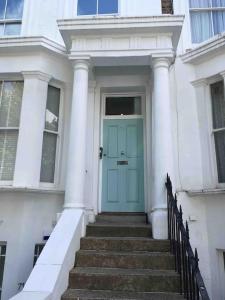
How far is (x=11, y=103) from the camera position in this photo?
238 inches

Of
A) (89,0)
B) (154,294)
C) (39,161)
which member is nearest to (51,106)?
(39,161)

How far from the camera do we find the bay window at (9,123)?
572 centimetres

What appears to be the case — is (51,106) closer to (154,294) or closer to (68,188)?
(68,188)

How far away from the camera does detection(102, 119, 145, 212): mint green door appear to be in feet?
19.6

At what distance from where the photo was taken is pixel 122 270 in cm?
396

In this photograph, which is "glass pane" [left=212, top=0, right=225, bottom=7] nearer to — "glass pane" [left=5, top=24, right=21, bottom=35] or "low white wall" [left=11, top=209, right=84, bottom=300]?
"glass pane" [left=5, top=24, right=21, bottom=35]

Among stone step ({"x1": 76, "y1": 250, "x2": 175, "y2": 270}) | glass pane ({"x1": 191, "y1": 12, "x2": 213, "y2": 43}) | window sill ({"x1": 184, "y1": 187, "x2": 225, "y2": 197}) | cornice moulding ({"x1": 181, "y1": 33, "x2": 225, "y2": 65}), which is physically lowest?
stone step ({"x1": 76, "y1": 250, "x2": 175, "y2": 270})

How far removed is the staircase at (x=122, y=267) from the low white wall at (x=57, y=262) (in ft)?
0.57

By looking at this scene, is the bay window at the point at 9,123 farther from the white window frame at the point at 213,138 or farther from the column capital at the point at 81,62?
the white window frame at the point at 213,138

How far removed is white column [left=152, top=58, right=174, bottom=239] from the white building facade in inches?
0.7

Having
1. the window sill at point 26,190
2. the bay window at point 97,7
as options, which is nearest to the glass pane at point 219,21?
the bay window at point 97,7

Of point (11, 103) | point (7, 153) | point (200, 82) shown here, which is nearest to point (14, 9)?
point (11, 103)

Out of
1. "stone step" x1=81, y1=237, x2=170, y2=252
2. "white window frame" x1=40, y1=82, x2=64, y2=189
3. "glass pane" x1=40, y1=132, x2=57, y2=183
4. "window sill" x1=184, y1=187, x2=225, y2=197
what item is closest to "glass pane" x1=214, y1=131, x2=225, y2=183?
"window sill" x1=184, y1=187, x2=225, y2=197

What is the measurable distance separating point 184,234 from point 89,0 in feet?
20.0
